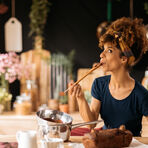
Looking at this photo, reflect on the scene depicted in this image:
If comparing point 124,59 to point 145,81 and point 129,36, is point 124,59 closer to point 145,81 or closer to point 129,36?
point 129,36

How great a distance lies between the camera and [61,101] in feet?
11.6

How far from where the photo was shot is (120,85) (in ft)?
6.73

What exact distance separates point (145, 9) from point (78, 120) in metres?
1.56

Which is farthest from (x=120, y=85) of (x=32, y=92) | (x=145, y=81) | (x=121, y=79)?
(x=32, y=92)

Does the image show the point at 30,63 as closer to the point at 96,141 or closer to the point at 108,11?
the point at 108,11

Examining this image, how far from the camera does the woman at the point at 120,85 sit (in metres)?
1.94

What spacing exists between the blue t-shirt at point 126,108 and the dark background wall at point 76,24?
1613 mm

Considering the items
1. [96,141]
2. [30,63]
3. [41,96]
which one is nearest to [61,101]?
[41,96]

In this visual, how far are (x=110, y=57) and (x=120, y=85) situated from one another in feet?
0.76

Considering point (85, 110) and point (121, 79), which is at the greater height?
point (121, 79)

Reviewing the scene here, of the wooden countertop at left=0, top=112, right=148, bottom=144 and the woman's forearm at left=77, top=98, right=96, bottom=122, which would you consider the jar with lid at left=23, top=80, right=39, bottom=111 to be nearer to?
the wooden countertop at left=0, top=112, right=148, bottom=144

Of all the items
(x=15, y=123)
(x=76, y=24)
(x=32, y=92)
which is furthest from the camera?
(x=76, y=24)

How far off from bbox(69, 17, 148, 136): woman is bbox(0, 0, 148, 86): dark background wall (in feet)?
5.18

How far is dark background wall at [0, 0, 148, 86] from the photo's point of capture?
364cm
